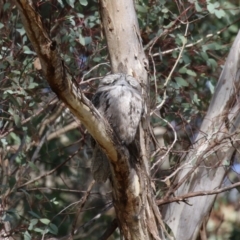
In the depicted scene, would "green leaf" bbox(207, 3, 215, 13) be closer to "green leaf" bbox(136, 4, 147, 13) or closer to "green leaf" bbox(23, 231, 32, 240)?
"green leaf" bbox(136, 4, 147, 13)

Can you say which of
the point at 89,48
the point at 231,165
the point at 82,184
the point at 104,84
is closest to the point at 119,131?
the point at 104,84

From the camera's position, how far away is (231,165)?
479cm

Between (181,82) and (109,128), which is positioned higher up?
(109,128)

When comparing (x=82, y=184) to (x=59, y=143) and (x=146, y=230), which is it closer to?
(x=59, y=143)

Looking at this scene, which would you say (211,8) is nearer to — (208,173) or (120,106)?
(208,173)

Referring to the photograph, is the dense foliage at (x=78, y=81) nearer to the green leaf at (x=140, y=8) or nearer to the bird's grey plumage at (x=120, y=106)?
the green leaf at (x=140, y=8)

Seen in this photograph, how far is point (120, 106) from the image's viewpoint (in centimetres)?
425

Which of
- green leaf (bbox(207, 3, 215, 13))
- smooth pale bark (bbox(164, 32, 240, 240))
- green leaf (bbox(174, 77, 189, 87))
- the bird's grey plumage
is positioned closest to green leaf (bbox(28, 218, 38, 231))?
the bird's grey plumage

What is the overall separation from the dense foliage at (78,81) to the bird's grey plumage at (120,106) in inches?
14.0

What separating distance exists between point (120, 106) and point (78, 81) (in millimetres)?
735

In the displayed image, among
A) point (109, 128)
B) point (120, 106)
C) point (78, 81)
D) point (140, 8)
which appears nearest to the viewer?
point (109, 128)

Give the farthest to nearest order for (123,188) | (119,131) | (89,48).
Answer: (89,48)
(119,131)
(123,188)

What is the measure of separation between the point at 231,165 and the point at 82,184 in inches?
89.6

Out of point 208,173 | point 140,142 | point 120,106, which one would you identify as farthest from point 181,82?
point 140,142
